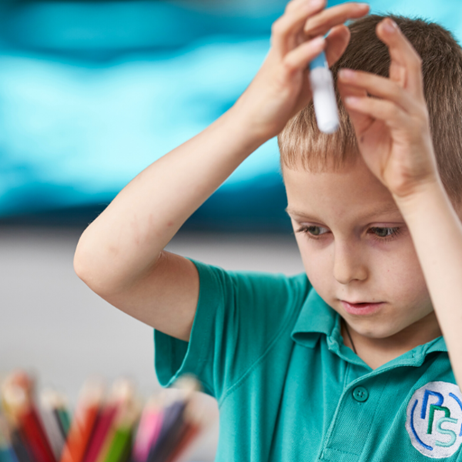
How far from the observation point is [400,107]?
1.10 feet

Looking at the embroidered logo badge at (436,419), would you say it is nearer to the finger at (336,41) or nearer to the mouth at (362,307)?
the mouth at (362,307)

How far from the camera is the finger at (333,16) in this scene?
334 mm

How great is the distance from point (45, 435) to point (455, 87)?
44 centimetres

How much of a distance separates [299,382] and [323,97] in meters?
0.34

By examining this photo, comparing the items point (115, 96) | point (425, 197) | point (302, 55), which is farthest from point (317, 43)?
point (115, 96)

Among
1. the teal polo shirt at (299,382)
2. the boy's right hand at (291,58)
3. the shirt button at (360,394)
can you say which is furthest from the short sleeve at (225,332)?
the boy's right hand at (291,58)

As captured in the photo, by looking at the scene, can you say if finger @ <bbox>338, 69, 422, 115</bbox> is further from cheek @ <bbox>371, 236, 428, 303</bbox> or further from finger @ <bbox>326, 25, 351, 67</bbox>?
cheek @ <bbox>371, 236, 428, 303</bbox>

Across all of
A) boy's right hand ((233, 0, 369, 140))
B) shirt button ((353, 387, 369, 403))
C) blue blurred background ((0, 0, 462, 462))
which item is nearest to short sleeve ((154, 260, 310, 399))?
shirt button ((353, 387, 369, 403))

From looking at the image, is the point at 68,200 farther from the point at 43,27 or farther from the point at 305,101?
the point at 305,101

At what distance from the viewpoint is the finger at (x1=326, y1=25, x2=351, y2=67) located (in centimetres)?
36

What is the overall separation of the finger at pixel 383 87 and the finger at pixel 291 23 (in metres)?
0.04

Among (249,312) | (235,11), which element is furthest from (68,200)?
(249,312)

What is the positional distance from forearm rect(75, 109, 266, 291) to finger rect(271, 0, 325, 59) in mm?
58

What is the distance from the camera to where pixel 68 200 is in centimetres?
111
